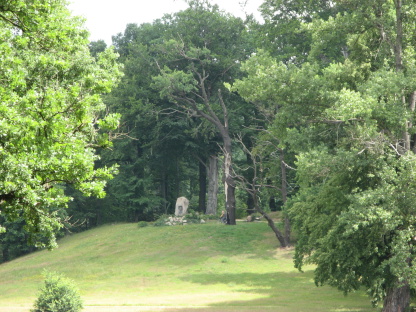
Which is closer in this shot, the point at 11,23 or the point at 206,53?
the point at 11,23

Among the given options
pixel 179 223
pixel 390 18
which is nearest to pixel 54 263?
pixel 179 223

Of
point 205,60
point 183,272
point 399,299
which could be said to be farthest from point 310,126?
point 205,60

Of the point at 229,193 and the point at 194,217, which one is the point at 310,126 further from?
the point at 194,217

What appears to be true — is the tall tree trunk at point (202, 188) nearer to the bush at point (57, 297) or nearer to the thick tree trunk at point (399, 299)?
the bush at point (57, 297)

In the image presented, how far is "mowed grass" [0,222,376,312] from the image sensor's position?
80.4 ft

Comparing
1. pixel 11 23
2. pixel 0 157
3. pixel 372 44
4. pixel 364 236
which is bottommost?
pixel 364 236

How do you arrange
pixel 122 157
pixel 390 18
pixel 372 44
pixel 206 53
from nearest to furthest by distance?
pixel 390 18 < pixel 372 44 < pixel 206 53 < pixel 122 157

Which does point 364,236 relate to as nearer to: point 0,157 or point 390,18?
point 390,18

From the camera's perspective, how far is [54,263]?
40.0m

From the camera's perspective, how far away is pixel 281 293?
86.8 feet

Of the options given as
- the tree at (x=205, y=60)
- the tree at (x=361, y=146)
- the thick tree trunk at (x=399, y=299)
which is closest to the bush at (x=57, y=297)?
the tree at (x=361, y=146)

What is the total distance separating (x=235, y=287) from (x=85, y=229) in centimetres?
3383

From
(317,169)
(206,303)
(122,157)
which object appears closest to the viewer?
(317,169)

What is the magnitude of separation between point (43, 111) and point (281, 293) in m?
17.8
